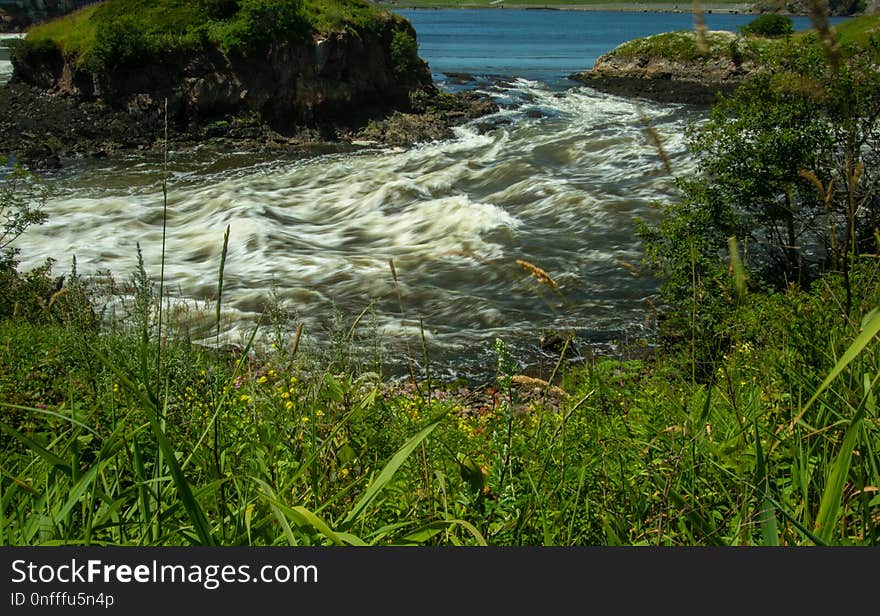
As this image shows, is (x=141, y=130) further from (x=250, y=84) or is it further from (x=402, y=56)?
(x=402, y=56)

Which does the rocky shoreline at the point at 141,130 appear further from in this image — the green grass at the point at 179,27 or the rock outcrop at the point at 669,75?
the rock outcrop at the point at 669,75

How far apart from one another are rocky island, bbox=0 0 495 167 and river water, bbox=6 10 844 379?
108 inches

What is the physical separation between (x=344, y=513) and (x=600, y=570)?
44.2 inches

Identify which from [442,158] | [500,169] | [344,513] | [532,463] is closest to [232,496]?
[344,513]

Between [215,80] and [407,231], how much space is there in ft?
55.4

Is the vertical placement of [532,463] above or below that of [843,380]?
below

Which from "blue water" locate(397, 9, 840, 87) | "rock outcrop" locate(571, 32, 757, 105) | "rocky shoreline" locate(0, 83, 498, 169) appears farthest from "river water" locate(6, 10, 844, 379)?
"blue water" locate(397, 9, 840, 87)

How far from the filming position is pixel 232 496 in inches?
106

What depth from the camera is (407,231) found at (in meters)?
20.8

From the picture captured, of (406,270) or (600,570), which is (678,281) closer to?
Result: (406,270)

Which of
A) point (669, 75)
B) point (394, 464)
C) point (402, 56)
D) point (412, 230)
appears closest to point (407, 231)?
point (412, 230)

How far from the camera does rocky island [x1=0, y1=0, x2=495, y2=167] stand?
31.8 m

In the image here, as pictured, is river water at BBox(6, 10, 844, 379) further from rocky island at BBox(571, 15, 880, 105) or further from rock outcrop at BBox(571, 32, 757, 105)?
rocky island at BBox(571, 15, 880, 105)

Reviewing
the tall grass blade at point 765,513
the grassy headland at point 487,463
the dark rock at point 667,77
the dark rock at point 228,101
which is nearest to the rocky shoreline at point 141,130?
the dark rock at point 228,101
